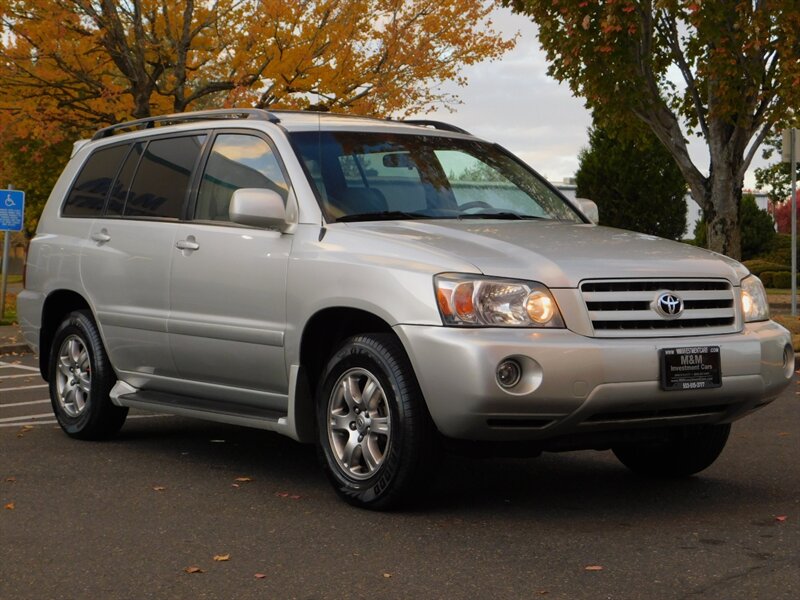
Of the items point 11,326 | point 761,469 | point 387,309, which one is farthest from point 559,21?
point 387,309

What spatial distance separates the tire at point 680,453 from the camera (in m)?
6.98

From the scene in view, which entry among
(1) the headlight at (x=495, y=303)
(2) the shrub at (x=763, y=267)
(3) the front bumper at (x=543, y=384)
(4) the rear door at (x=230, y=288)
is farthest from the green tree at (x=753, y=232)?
(1) the headlight at (x=495, y=303)

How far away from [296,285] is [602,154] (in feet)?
90.2

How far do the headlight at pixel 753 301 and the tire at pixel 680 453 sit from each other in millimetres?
651

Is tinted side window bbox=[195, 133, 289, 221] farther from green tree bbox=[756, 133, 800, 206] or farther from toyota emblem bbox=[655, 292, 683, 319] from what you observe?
green tree bbox=[756, 133, 800, 206]

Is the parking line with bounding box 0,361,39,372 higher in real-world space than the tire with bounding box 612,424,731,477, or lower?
lower

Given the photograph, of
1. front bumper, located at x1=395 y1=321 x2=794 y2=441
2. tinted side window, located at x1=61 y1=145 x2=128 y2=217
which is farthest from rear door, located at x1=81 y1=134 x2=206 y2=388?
front bumper, located at x1=395 y1=321 x2=794 y2=441

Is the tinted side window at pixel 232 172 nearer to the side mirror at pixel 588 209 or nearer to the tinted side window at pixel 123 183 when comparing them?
the tinted side window at pixel 123 183

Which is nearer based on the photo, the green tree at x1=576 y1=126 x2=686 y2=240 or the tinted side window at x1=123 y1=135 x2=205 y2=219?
the tinted side window at x1=123 y1=135 x2=205 y2=219

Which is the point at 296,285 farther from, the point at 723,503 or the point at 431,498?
the point at 723,503

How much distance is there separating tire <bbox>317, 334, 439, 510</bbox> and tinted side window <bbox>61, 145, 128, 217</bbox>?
112 inches

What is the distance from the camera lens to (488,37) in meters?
24.1

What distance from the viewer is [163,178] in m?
8.04

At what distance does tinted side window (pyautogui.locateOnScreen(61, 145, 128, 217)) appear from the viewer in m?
8.65
